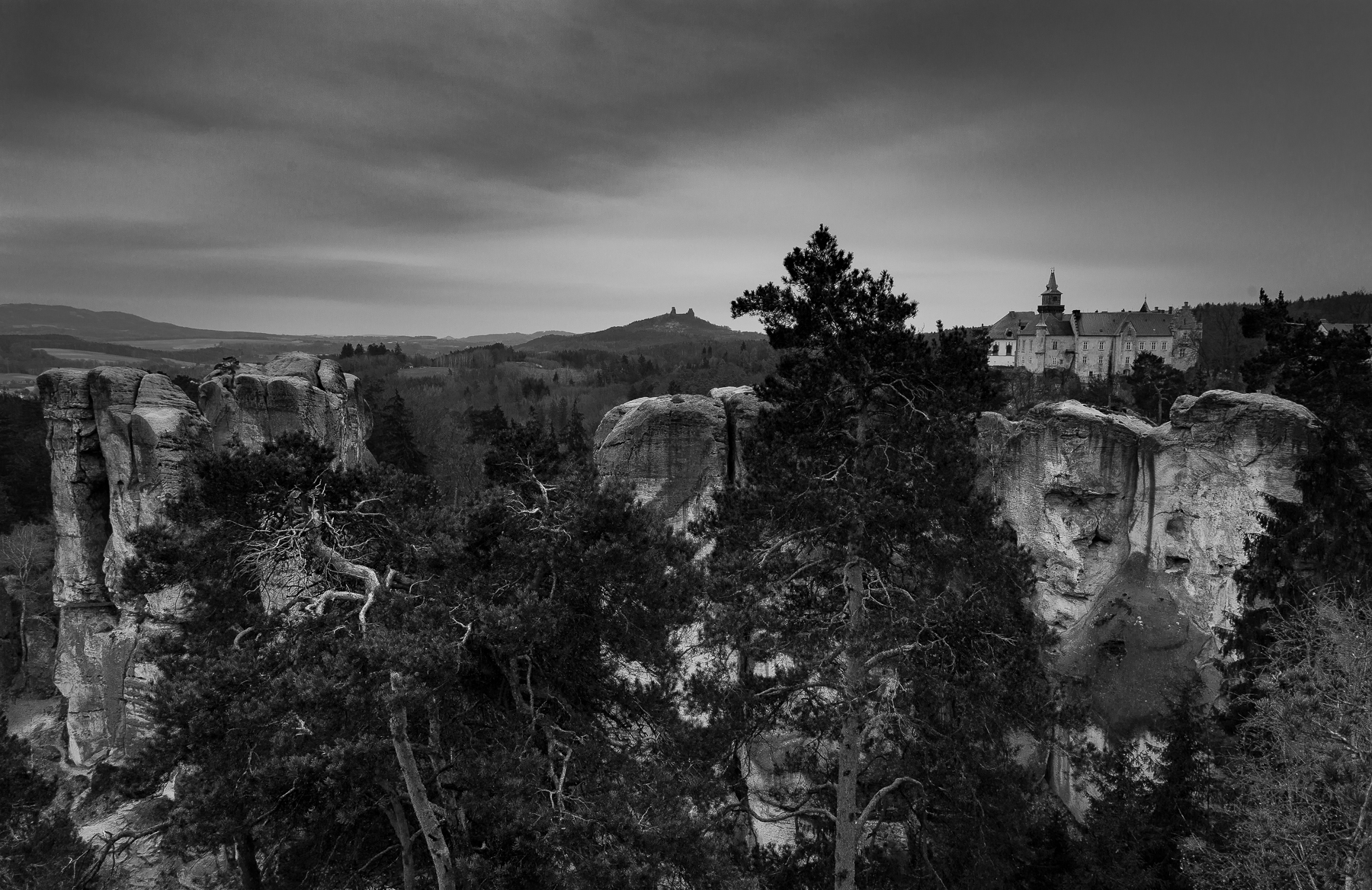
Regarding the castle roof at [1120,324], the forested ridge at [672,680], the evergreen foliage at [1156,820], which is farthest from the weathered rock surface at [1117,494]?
the castle roof at [1120,324]

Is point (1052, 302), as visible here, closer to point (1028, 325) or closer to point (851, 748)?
point (1028, 325)

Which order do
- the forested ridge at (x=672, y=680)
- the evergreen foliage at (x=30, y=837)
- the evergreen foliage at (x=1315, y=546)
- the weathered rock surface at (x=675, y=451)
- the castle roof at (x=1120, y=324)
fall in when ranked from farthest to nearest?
the castle roof at (x=1120, y=324) → the weathered rock surface at (x=675, y=451) → the evergreen foliage at (x=1315, y=546) → the evergreen foliage at (x=30, y=837) → the forested ridge at (x=672, y=680)

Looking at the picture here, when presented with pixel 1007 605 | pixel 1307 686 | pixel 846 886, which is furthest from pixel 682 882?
pixel 1307 686

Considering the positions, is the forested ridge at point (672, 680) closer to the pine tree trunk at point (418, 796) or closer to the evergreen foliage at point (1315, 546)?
the pine tree trunk at point (418, 796)

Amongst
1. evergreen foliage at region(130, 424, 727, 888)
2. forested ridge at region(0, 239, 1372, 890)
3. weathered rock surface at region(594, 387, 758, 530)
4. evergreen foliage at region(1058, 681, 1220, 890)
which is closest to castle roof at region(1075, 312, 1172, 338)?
weathered rock surface at region(594, 387, 758, 530)

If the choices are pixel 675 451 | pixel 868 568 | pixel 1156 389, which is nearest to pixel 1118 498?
pixel 675 451

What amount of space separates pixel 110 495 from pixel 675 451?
2004 centimetres

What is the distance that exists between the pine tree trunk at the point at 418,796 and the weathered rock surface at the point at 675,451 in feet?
47.2

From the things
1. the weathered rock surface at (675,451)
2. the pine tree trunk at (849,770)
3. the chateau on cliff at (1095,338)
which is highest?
the chateau on cliff at (1095,338)

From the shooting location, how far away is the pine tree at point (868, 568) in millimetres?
10227

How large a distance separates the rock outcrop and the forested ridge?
1297cm

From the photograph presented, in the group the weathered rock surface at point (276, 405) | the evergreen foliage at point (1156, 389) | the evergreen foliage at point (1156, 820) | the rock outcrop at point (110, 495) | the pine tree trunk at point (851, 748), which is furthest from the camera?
the evergreen foliage at point (1156, 389)

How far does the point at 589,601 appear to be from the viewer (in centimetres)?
1023

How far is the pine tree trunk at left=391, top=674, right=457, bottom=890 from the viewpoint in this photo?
7.33m
